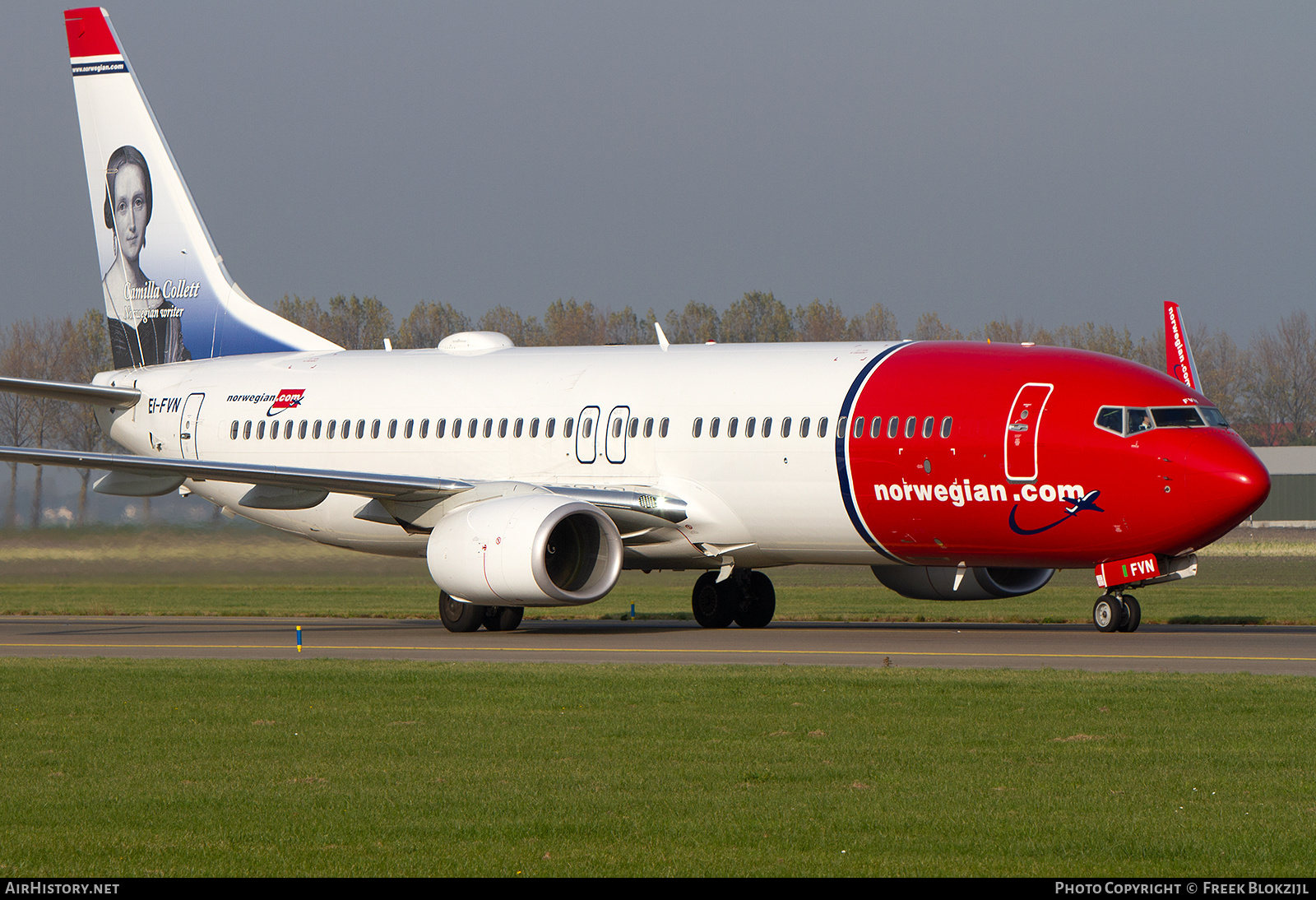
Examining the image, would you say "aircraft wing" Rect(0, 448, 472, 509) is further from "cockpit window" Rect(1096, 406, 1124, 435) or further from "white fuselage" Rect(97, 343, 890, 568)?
"cockpit window" Rect(1096, 406, 1124, 435)

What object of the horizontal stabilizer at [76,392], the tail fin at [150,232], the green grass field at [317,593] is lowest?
the green grass field at [317,593]

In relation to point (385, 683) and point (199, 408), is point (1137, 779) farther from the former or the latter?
point (199, 408)

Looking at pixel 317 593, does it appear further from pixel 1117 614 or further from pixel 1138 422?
pixel 1138 422

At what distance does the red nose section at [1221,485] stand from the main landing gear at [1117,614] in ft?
5.35

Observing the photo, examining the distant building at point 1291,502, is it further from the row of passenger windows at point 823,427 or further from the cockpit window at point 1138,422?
the cockpit window at point 1138,422

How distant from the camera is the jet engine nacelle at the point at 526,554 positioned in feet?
73.3

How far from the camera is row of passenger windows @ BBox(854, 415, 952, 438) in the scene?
2197 cm

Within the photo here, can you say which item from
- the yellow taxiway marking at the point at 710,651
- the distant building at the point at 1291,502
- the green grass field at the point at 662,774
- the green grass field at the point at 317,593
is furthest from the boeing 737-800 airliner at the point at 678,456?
the distant building at the point at 1291,502

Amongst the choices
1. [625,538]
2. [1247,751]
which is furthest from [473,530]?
[1247,751]

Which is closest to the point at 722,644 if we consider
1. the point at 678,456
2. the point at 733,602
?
the point at 678,456

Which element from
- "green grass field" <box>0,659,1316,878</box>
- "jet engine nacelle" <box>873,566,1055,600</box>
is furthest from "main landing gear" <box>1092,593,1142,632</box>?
"green grass field" <box>0,659,1316,878</box>

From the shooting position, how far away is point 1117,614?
2209 centimetres

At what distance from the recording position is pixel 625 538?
24.5 meters

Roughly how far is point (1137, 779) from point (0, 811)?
6.88m
